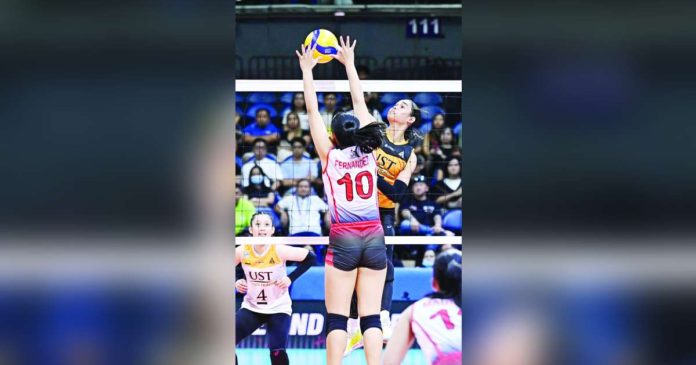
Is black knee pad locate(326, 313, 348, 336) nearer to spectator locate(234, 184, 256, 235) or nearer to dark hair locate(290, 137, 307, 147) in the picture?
spectator locate(234, 184, 256, 235)

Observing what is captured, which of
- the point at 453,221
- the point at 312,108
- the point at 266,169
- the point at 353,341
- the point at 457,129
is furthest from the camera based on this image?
the point at 457,129

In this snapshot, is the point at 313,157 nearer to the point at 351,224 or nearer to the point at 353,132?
the point at 353,132

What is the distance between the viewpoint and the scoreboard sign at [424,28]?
523cm

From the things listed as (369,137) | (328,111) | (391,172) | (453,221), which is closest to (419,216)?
(453,221)

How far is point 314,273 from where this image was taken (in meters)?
4.74

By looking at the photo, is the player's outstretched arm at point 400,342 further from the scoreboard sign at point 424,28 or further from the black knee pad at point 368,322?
the scoreboard sign at point 424,28

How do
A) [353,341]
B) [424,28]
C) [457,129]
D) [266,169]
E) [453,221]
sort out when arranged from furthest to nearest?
[424,28] < [457,129] < [266,169] < [453,221] < [353,341]

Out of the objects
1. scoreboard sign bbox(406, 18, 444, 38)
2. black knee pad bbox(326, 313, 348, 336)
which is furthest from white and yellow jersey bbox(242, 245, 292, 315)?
scoreboard sign bbox(406, 18, 444, 38)

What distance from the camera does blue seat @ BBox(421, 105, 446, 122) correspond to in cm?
469

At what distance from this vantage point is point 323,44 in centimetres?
457

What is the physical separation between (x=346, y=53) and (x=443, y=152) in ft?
2.66

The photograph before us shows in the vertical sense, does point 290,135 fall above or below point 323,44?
below

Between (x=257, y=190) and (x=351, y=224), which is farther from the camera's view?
(x=257, y=190)
